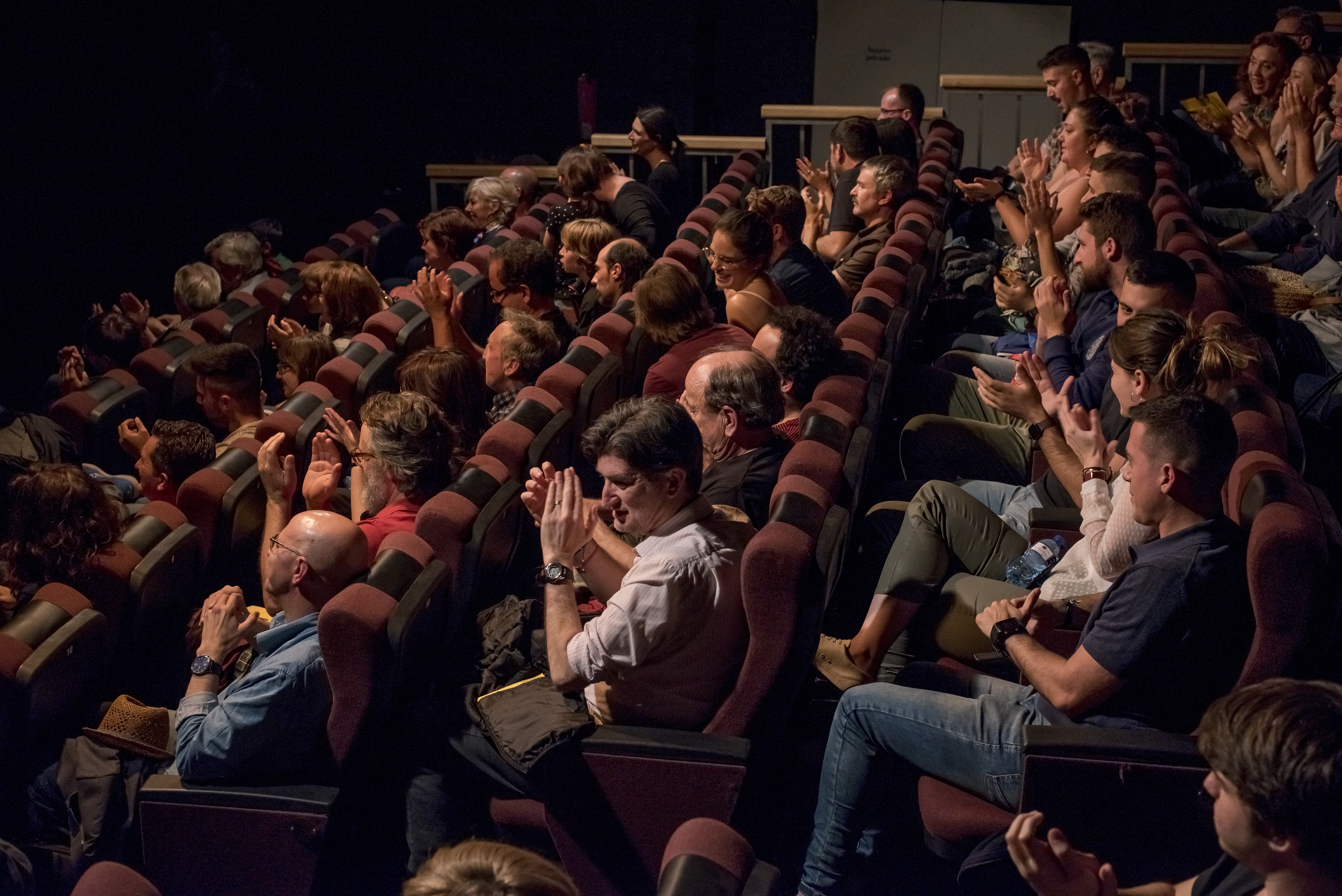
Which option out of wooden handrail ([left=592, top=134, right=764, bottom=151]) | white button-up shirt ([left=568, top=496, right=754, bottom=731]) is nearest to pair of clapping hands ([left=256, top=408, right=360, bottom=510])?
white button-up shirt ([left=568, top=496, right=754, bottom=731])

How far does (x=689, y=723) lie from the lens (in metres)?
1.31

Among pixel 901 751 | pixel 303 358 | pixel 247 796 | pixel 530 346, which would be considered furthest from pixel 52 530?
pixel 901 751

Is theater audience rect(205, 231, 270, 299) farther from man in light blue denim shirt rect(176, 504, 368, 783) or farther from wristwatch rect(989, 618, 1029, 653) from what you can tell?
wristwatch rect(989, 618, 1029, 653)

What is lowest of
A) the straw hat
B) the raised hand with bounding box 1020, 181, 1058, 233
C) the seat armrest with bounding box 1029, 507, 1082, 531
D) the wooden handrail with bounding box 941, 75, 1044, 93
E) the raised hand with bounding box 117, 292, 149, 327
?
the straw hat

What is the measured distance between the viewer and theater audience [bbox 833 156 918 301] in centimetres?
279

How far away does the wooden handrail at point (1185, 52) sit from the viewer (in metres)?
3.94

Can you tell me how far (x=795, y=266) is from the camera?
98.0 inches

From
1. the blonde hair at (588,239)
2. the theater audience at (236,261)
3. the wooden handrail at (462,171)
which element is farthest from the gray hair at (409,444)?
the wooden handrail at (462,171)

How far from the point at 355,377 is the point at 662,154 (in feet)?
5.02

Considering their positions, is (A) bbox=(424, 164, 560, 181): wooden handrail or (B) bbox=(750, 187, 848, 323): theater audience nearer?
(B) bbox=(750, 187, 848, 323): theater audience

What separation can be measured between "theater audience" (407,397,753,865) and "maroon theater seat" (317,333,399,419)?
96cm

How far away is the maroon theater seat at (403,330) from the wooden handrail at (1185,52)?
257 cm

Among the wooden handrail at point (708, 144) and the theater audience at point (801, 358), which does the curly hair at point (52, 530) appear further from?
the wooden handrail at point (708, 144)

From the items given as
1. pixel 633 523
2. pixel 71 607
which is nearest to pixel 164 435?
pixel 71 607
